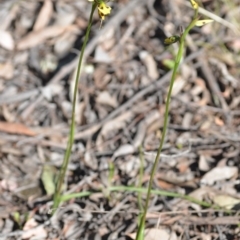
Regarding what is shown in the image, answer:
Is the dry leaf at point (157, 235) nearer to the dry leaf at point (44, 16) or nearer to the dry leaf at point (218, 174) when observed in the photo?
the dry leaf at point (218, 174)

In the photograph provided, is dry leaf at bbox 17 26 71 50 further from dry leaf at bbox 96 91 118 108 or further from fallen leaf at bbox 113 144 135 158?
fallen leaf at bbox 113 144 135 158

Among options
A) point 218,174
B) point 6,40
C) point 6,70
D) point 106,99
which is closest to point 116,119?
point 106,99

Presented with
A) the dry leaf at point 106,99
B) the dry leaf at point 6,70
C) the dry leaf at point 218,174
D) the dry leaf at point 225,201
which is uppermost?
the dry leaf at point 6,70

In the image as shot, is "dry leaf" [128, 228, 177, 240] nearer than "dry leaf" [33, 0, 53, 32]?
Yes

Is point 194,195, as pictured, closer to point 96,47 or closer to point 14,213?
point 14,213

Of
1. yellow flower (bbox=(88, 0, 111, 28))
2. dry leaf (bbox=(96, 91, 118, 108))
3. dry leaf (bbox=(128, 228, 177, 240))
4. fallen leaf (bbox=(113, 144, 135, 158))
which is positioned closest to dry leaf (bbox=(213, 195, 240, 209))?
dry leaf (bbox=(128, 228, 177, 240))

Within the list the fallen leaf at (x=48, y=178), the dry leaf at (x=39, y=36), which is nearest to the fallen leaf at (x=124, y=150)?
the fallen leaf at (x=48, y=178)

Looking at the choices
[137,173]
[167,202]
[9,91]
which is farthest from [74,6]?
[167,202]

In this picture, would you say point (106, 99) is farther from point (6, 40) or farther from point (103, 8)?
point (103, 8)
